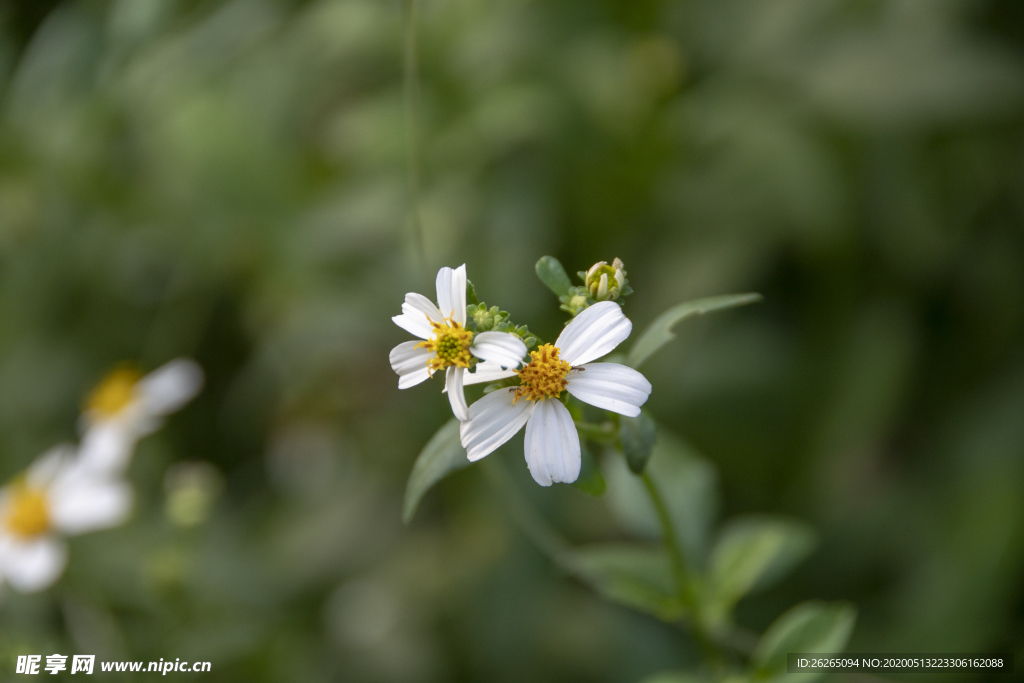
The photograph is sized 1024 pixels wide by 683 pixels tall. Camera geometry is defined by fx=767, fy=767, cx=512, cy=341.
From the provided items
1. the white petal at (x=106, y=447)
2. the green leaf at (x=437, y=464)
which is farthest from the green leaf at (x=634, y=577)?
the white petal at (x=106, y=447)

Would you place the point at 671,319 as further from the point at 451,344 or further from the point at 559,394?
the point at 451,344

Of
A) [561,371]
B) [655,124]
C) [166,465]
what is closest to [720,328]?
[655,124]

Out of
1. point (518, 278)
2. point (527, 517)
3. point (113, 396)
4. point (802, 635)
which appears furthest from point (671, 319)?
point (113, 396)

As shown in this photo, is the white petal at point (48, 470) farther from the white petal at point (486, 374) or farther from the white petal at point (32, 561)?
the white petal at point (486, 374)

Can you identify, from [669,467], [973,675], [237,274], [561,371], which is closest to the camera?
[561,371]

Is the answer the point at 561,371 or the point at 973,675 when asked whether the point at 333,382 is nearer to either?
the point at 561,371

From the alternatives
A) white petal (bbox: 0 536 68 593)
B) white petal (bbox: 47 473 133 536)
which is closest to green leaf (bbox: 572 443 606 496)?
white petal (bbox: 47 473 133 536)
